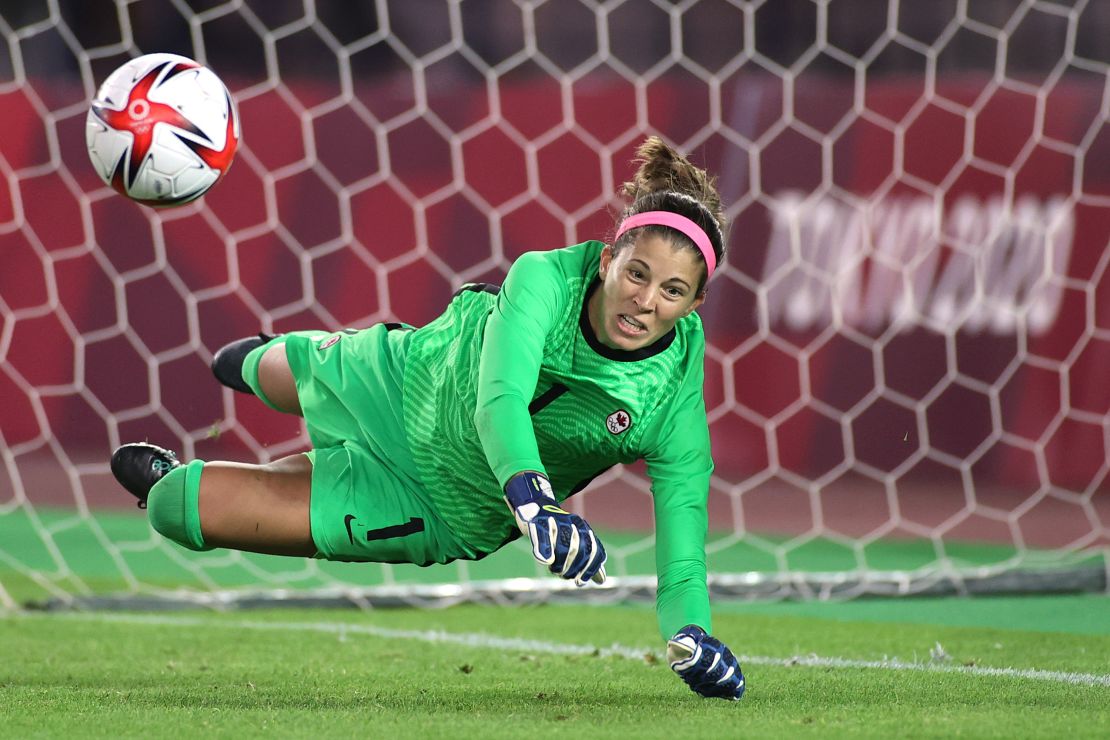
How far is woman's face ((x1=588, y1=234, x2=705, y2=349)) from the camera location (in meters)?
3.15

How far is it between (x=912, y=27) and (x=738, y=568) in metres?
3.98

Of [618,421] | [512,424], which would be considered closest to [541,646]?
[618,421]

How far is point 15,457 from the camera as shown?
868 centimetres

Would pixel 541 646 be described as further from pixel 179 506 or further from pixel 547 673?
pixel 179 506

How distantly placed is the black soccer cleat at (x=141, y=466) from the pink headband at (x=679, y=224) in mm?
1447

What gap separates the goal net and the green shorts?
3.33 meters

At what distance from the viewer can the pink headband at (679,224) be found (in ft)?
10.4

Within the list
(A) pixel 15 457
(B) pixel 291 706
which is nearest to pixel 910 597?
(B) pixel 291 706

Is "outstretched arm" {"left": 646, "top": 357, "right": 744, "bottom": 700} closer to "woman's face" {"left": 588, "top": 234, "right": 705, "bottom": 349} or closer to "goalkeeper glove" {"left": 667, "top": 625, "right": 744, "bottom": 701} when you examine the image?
"goalkeeper glove" {"left": 667, "top": 625, "right": 744, "bottom": 701}

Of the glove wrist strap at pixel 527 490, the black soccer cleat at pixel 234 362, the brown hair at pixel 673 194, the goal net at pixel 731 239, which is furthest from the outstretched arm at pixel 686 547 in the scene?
the goal net at pixel 731 239

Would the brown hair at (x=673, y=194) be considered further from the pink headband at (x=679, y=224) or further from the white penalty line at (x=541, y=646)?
the white penalty line at (x=541, y=646)

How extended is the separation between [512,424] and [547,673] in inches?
47.4

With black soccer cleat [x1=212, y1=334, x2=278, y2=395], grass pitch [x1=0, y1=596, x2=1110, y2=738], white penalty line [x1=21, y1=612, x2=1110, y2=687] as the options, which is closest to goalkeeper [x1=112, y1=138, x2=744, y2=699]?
black soccer cleat [x1=212, y1=334, x2=278, y2=395]

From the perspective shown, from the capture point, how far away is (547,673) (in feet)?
13.0
